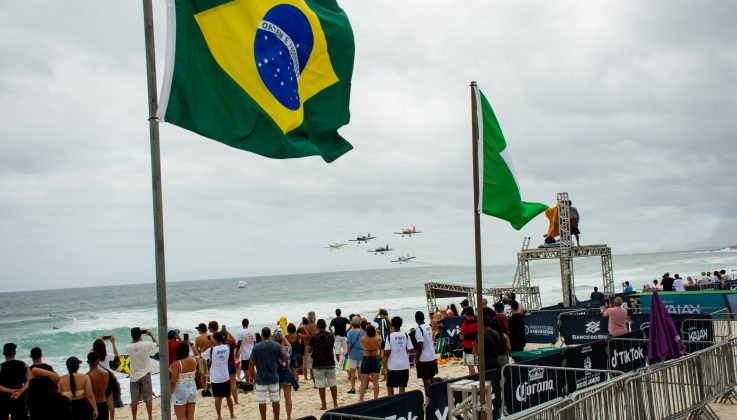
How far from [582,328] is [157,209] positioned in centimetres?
1532

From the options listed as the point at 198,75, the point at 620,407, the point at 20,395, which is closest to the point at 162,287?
the point at 198,75

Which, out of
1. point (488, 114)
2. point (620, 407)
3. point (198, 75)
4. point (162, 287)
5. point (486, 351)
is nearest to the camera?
point (162, 287)

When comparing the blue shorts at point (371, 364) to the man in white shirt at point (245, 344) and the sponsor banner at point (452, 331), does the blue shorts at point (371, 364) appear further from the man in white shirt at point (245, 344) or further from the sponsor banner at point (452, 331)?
the sponsor banner at point (452, 331)

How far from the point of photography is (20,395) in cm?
752

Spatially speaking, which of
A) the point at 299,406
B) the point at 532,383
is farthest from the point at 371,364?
the point at 532,383

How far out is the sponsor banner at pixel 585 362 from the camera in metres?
9.72

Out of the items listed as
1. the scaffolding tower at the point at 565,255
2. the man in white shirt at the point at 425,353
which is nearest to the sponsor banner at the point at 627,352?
the man in white shirt at the point at 425,353

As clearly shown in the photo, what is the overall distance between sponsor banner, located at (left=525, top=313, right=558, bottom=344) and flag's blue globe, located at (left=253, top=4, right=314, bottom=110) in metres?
14.4

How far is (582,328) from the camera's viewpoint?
17.0m

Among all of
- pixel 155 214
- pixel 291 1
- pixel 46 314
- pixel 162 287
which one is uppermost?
pixel 291 1

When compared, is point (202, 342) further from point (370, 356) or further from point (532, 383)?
point (532, 383)

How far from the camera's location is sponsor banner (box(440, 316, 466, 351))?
657 inches

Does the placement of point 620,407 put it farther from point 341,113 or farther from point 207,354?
point 207,354

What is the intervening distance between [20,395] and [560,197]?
21.5m
